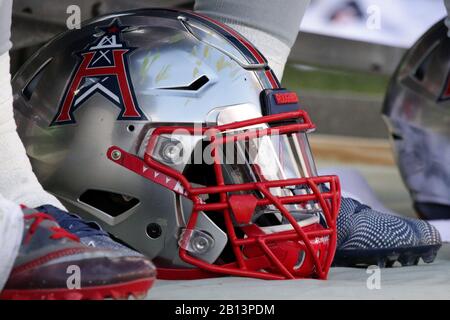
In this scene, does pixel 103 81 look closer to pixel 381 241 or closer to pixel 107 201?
pixel 107 201

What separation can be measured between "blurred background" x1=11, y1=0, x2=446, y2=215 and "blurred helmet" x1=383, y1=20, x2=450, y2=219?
0.97 ft

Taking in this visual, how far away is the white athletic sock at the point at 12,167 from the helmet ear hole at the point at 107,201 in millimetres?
87

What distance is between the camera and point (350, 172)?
2.81 m

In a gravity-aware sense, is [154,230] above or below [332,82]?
above

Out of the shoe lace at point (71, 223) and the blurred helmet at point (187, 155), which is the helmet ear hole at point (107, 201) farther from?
the shoe lace at point (71, 223)

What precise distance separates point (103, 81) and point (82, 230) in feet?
0.91

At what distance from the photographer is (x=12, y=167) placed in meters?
1.58

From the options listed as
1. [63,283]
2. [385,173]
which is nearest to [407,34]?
[385,173]

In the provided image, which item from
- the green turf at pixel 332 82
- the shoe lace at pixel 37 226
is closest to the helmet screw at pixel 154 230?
the shoe lace at pixel 37 226

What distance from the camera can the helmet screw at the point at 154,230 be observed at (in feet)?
5.39

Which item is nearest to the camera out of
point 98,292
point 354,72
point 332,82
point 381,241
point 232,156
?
point 98,292

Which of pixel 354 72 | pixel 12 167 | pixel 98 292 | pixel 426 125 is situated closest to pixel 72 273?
pixel 98 292

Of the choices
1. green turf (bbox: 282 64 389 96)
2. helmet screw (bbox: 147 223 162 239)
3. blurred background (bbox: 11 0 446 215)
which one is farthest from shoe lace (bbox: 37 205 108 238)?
green turf (bbox: 282 64 389 96)

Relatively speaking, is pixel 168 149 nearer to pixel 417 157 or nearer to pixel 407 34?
pixel 417 157
